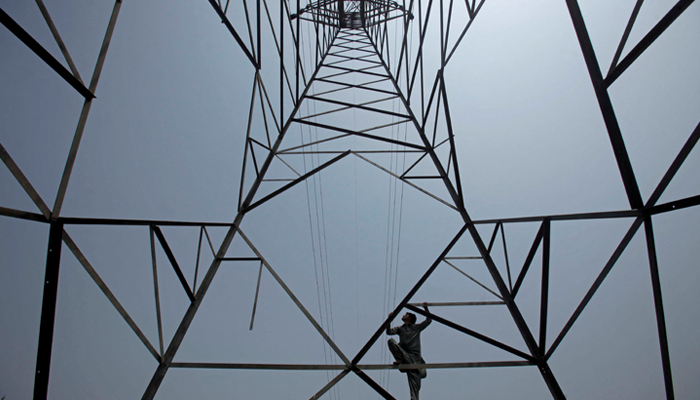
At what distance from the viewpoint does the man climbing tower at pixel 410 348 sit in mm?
6586

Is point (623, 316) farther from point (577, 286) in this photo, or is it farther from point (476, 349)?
point (476, 349)

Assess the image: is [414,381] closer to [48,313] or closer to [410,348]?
[410,348]

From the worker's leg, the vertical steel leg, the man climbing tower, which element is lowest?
the worker's leg

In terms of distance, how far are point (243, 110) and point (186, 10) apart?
4.18 meters

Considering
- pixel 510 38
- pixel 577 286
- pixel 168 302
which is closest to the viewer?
pixel 168 302

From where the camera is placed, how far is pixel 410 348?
7.12 m

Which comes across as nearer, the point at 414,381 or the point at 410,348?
the point at 414,381

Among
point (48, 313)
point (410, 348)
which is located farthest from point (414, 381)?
point (48, 313)

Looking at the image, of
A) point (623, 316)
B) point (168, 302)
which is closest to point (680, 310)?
point (623, 316)

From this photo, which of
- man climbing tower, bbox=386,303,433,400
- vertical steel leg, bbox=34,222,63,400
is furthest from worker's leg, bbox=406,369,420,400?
vertical steel leg, bbox=34,222,63,400

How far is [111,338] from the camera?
11.0 m

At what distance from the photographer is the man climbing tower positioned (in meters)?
6.59

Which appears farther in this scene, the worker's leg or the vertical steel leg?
the worker's leg

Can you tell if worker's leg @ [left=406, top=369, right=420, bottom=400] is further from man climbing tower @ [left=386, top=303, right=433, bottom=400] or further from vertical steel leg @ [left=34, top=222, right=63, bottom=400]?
vertical steel leg @ [left=34, top=222, right=63, bottom=400]
